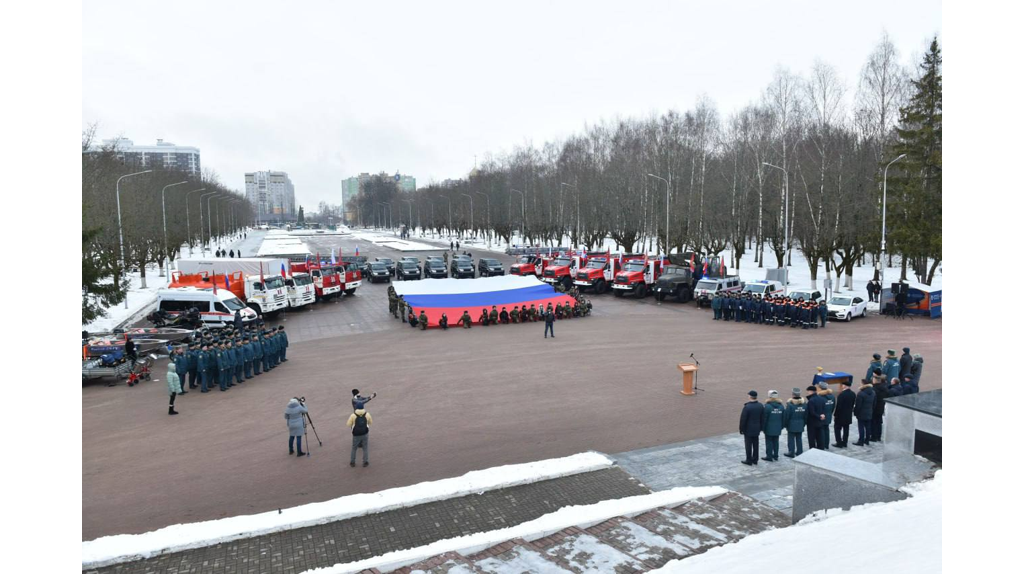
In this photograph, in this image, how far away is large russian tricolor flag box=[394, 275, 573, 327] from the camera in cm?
2625

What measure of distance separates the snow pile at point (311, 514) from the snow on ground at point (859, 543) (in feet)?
12.3

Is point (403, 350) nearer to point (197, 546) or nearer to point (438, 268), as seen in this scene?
point (197, 546)

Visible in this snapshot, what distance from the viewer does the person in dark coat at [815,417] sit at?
11.2 metres

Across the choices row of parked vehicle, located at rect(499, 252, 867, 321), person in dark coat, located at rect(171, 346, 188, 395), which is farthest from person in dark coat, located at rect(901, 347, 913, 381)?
person in dark coat, located at rect(171, 346, 188, 395)

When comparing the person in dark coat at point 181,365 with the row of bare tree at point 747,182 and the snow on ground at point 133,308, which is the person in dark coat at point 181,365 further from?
the row of bare tree at point 747,182

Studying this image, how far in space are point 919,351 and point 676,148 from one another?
36.4 metres

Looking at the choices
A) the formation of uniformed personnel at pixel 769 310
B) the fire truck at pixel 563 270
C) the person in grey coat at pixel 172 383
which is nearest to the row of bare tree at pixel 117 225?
the person in grey coat at pixel 172 383

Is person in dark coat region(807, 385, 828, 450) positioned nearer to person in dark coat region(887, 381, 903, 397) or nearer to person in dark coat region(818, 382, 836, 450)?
person in dark coat region(818, 382, 836, 450)

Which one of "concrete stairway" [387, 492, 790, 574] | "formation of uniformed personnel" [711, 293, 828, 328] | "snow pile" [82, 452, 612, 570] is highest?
"formation of uniformed personnel" [711, 293, 828, 328]

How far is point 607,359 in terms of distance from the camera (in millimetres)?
19109

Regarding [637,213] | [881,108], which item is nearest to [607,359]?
[881,108]

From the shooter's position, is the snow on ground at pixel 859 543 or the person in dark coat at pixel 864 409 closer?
the snow on ground at pixel 859 543

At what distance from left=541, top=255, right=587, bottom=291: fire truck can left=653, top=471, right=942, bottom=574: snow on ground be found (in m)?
30.7

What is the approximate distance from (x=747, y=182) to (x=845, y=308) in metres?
20.7
